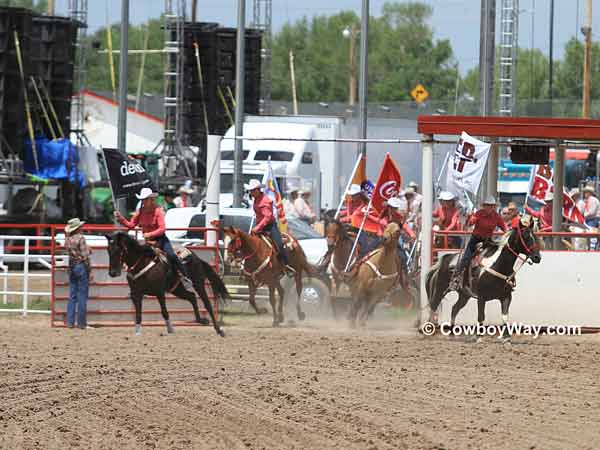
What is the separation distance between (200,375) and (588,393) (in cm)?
410

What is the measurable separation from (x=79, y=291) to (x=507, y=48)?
51.7 feet

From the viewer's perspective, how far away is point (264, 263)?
2116cm

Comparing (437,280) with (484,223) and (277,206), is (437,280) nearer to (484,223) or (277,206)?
(484,223)

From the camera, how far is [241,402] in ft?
41.0

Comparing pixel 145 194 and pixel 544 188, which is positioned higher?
pixel 544 188

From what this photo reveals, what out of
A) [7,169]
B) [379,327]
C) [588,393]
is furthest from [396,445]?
[7,169]

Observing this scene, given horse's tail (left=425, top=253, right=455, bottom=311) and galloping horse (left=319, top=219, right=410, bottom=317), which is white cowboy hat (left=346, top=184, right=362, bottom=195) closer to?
galloping horse (left=319, top=219, right=410, bottom=317)

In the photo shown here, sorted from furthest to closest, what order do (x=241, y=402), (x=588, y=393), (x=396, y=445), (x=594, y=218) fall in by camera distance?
(x=594, y=218), (x=588, y=393), (x=241, y=402), (x=396, y=445)

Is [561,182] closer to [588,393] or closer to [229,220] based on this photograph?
[229,220]

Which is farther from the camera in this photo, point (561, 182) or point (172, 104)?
point (172, 104)

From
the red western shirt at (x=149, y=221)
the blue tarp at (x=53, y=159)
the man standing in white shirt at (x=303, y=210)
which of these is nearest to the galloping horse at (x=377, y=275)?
the red western shirt at (x=149, y=221)

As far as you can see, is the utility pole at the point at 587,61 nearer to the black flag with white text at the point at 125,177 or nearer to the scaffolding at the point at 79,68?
the scaffolding at the point at 79,68

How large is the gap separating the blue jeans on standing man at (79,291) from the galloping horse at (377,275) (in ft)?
13.6

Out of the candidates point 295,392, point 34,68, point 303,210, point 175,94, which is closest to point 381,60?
point 175,94
